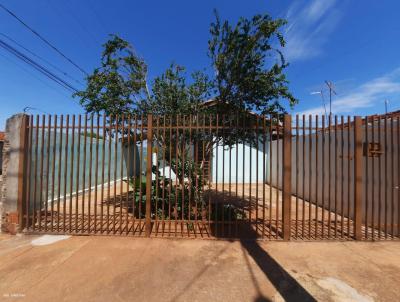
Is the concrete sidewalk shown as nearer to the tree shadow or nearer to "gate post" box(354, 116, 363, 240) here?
the tree shadow

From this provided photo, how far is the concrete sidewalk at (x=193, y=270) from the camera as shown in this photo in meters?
2.63

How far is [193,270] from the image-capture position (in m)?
3.14

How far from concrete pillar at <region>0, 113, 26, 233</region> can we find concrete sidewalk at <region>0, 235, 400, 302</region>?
32cm

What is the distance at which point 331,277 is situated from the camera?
A: 301 cm

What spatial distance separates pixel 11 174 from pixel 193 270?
3886 millimetres

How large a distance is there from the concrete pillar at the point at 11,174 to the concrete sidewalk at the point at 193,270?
12.5 inches

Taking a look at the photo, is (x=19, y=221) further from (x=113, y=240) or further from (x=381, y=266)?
(x=381, y=266)

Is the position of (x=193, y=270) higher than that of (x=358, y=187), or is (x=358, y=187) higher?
(x=358, y=187)

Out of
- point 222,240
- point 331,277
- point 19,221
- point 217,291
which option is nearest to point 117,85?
point 19,221

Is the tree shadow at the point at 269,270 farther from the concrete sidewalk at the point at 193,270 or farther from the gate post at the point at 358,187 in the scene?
the gate post at the point at 358,187

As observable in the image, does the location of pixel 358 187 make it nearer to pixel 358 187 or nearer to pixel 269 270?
pixel 358 187

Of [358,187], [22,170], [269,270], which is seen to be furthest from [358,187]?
[22,170]

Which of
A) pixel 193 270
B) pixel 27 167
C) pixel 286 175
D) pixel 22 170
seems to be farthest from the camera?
pixel 27 167

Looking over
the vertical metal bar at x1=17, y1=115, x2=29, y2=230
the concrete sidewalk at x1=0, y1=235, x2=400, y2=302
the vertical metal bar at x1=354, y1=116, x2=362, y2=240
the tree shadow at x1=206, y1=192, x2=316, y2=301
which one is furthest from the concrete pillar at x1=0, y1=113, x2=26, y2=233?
the vertical metal bar at x1=354, y1=116, x2=362, y2=240
